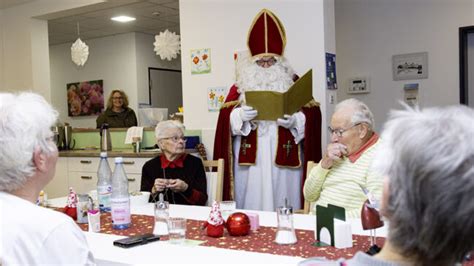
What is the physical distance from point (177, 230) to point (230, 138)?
188 centimetres

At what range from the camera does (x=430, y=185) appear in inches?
29.7

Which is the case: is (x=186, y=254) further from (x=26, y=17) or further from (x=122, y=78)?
(x=122, y=78)

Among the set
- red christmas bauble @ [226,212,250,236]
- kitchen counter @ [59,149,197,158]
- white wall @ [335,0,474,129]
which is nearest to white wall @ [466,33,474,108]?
white wall @ [335,0,474,129]

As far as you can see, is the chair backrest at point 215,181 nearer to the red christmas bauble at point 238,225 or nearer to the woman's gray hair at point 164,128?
the woman's gray hair at point 164,128

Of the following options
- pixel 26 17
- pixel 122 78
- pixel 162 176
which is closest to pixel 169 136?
pixel 162 176

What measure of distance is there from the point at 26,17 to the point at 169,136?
143 inches

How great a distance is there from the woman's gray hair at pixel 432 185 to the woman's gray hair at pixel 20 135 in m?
0.87

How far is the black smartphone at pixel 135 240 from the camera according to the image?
1706mm

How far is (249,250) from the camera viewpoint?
1.60m

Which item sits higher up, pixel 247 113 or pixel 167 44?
pixel 167 44

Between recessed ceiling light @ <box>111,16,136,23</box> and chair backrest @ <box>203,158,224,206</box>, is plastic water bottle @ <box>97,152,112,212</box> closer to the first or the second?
chair backrest @ <box>203,158,224,206</box>

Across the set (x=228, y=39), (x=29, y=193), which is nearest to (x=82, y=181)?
(x=228, y=39)

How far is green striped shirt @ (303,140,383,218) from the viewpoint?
2201mm

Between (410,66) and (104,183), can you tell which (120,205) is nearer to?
(104,183)
